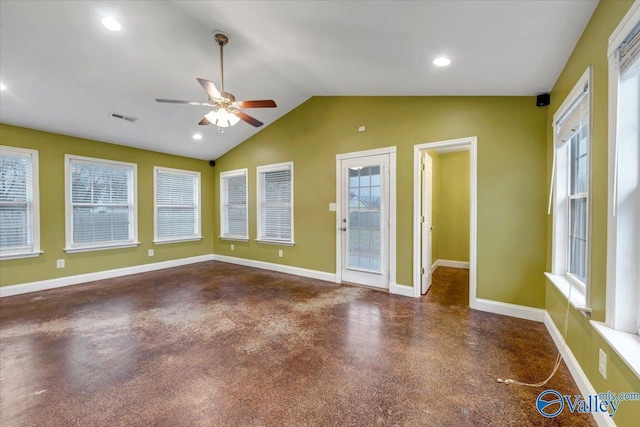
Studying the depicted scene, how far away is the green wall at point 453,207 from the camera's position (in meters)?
5.66

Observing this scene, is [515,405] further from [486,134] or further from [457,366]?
[486,134]

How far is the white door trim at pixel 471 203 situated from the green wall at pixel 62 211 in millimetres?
5001

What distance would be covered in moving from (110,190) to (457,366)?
5.92 meters

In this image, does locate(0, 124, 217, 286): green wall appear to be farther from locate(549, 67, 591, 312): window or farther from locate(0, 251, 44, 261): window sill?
locate(549, 67, 591, 312): window

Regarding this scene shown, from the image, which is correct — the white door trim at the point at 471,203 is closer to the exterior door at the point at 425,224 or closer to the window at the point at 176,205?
the exterior door at the point at 425,224

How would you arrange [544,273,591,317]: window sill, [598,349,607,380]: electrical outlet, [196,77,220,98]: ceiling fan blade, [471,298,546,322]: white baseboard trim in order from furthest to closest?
[471,298,546,322]: white baseboard trim
[196,77,220,98]: ceiling fan blade
[544,273,591,317]: window sill
[598,349,607,380]: electrical outlet

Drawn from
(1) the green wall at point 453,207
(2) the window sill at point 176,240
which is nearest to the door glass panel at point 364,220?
(1) the green wall at point 453,207

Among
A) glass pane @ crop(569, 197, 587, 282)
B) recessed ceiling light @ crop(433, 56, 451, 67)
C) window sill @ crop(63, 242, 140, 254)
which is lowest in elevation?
window sill @ crop(63, 242, 140, 254)

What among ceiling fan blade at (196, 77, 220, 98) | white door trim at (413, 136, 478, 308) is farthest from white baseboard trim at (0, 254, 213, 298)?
white door trim at (413, 136, 478, 308)

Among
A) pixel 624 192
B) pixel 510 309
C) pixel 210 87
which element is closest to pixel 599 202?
pixel 624 192

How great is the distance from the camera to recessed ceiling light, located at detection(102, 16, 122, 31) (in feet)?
8.10

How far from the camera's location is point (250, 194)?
5699 millimetres

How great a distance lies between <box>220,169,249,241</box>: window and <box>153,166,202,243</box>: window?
0.57 meters

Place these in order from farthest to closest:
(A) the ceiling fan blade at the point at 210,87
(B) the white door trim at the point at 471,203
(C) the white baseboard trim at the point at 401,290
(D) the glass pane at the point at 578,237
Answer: (C) the white baseboard trim at the point at 401,290 < (B) the white door trim at the point at 471,203 < (A) the ceiling fan blade at the point at 210,87 < (D) the glass pane at the point at 578,237
